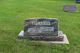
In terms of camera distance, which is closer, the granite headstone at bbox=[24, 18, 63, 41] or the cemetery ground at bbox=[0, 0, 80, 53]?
the cemetery ground at bbox=[0, 0, 80, 53]

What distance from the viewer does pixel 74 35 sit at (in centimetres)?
601

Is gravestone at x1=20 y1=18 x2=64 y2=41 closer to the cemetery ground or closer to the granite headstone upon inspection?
the granite headstone

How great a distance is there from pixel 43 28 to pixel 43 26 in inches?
1.6

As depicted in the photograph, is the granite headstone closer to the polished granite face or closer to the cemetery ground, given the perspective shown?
the polished granite face

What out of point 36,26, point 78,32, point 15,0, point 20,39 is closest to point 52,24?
point 36,26

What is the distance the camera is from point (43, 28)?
5109 millimetres

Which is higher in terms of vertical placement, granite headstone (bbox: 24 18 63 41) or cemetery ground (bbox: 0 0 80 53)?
granite headstone (bbox: 24 18 63 41)

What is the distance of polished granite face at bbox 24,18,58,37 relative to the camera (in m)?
5.11

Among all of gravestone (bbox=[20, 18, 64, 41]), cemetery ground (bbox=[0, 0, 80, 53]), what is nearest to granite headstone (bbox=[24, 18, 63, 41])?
gravestone (bbox=[20, 18, 64, 41])

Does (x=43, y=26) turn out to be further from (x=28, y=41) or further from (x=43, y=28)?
(x=28, y=41)

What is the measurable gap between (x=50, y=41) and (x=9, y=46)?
0.81m

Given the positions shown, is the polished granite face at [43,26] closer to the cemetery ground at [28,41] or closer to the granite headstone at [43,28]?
the granite headstone at [43,28]

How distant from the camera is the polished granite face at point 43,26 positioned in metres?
5.11

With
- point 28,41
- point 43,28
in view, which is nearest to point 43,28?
point 43,28
